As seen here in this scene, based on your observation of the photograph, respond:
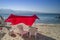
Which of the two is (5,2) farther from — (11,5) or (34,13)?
(34,13)

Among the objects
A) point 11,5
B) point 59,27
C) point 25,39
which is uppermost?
point 11,5

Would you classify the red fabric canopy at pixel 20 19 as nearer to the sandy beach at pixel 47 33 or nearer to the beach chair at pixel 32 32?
the beach chair at pixel 32 32

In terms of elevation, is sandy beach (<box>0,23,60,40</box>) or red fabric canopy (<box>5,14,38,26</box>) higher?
red fabric canopy (<box>5,14,38,26</box>)

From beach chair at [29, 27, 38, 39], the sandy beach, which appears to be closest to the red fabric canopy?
beach chair at [29, 27, 38, 39]

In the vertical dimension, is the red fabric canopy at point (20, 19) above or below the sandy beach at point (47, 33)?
above

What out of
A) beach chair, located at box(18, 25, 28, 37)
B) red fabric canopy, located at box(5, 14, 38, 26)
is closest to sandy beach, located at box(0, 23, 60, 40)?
beach chair, located at box(18, 25, 28, 37)

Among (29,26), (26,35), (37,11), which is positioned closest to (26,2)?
(37,11)

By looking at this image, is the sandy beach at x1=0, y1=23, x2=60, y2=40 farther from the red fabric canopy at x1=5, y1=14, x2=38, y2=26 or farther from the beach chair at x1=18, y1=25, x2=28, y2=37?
the red fabric canopy at x1=5, y1=14, x2=38, y2=26

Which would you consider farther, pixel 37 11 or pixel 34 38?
pixel 37 11

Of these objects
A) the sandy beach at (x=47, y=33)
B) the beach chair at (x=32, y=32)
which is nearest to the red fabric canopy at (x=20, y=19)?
the beach chair at (x=32, y=32)

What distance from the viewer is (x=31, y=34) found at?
230cm

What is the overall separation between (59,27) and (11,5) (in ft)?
3.37

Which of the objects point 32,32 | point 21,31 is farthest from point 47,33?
point 21,31

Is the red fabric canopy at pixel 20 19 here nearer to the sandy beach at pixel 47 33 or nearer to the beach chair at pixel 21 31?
the beach chair at pixel 21 31
